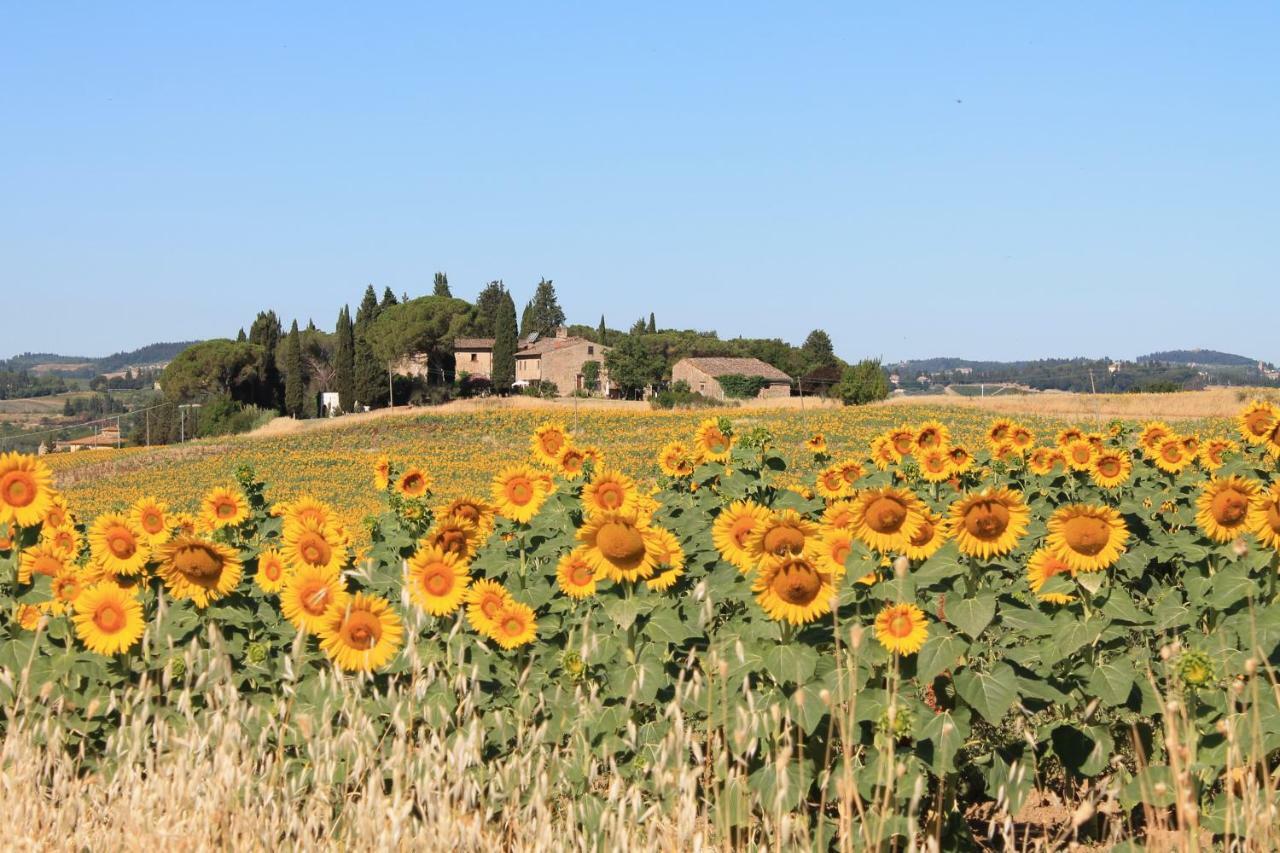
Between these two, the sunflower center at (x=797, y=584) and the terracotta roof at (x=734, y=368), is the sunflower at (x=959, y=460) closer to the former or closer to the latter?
the sunflower center at (x=797, y=584)

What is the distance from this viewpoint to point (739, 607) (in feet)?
23.6

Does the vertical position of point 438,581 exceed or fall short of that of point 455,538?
it falls short

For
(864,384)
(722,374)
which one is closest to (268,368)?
(722,374)

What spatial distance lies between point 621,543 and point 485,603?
78 centimetres

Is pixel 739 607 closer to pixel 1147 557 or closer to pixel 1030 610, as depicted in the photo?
pixel 1147 557

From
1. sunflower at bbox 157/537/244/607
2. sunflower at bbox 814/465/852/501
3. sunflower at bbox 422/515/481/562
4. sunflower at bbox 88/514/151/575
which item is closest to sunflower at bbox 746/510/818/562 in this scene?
sunflower at bbox 422/515/481/562

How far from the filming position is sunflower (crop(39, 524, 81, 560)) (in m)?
6.16

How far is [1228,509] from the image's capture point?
17.7ft

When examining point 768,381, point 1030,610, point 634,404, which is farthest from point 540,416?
point 1030,610

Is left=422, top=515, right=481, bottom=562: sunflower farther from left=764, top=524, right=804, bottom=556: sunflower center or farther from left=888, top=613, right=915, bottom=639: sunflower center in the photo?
left=888, top=613, right=915, bottom=639: sunflower center

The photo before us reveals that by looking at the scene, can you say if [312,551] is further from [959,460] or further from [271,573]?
[959,460]

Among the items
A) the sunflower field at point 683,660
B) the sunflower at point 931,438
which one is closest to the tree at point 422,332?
the sunflower at point 931,438

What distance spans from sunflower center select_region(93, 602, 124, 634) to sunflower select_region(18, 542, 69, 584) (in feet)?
2.27

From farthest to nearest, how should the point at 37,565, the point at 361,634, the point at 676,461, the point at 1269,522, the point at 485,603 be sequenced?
the point at 676,461
the point at 37,565
the point at 485,603
the point at 361,634
the point at 1269,522
